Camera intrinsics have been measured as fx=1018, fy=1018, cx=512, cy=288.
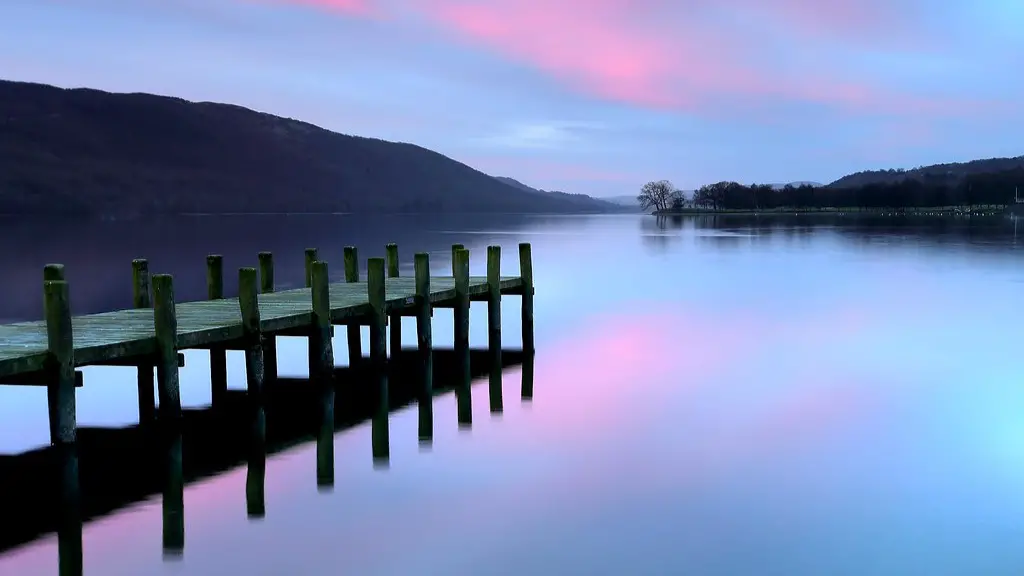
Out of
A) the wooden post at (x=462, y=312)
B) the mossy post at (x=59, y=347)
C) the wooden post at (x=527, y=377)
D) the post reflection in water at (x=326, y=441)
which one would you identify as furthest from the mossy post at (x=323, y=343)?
the mossy post at (x=59, y=347)

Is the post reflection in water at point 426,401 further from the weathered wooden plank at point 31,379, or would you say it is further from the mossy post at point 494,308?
the weathered wooden plank at point 31,379

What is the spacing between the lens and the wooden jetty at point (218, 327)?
12297 millimetres

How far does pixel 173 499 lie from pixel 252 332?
3.69m

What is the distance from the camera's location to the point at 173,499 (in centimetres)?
1223

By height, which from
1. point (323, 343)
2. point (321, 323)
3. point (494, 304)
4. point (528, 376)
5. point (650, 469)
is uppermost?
point (321, 323)

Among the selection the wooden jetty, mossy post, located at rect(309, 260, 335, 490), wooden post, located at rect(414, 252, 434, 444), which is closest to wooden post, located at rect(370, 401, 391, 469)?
mossy post, located at rect(309, 260, 335, 490)

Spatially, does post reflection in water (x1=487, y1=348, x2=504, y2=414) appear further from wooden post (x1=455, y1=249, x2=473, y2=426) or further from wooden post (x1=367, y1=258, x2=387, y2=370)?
wooden post (x1=367, y1=258, x2=387, y2=370)

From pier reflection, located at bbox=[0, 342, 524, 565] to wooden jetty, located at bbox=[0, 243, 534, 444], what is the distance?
1.52 feet

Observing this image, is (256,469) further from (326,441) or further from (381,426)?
(381,426)

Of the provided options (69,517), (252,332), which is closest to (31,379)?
(69,517)

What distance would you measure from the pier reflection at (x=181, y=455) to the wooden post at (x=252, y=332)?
24cm

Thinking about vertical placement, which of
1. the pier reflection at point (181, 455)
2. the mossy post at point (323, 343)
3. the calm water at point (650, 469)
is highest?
the mossy post at point (323, 343)

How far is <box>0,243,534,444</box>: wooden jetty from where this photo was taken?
12.3 meters

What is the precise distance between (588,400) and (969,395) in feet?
24.0
